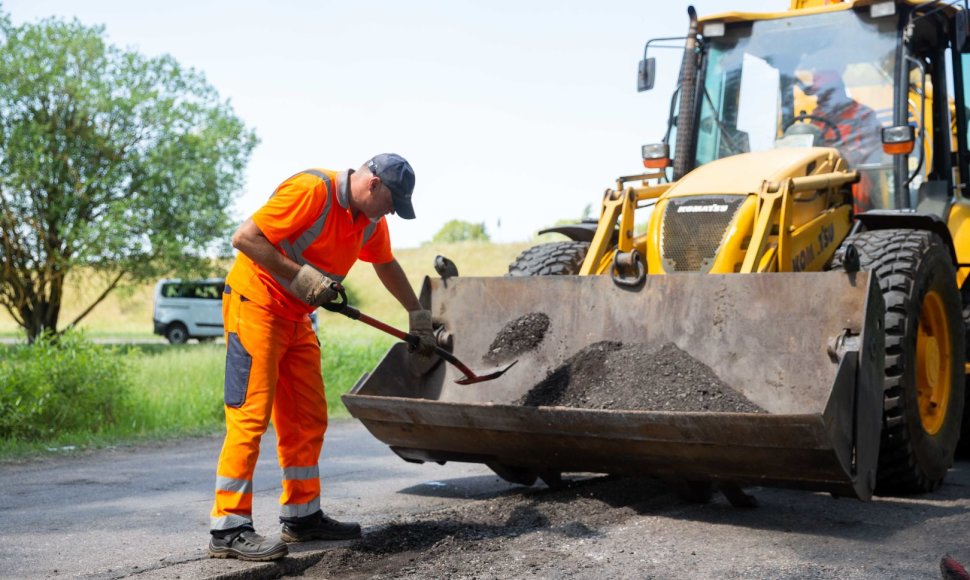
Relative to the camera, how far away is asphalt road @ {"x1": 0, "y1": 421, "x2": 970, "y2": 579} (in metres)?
4.27

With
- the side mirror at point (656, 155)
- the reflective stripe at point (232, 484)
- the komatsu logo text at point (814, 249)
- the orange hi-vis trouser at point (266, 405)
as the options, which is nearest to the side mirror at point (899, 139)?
the komatsu logo text at point (814, 249)

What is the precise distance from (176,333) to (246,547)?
24567mm

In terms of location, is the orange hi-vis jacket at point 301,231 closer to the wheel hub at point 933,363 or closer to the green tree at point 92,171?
the wheel hub at point 933,363

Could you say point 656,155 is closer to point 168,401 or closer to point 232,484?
point 232,484

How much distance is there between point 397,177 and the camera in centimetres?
470

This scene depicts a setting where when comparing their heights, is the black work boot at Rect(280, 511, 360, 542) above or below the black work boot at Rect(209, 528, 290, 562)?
below

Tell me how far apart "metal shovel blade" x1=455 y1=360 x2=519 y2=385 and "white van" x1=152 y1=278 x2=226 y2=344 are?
22571 millimetres

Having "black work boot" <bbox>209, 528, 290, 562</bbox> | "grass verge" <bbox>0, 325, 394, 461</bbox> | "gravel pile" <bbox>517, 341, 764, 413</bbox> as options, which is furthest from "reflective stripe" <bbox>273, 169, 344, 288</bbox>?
"grass verge" <bbox>0, 325, 394, 461</bbox>

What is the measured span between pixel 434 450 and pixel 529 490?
0.72m

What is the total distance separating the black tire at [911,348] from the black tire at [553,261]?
5.23 feet

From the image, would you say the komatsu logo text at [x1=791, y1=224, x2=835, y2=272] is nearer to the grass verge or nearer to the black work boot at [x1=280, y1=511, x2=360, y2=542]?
the black work boot at [x1=280, y1=511, x2=360, y2=542]

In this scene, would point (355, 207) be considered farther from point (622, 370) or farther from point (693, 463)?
point (693, 463)

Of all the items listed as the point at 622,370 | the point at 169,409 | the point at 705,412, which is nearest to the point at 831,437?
the point at 705,412

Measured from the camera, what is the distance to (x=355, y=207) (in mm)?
4793
